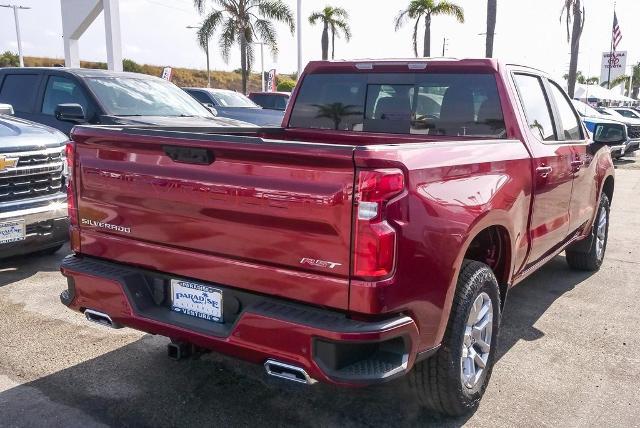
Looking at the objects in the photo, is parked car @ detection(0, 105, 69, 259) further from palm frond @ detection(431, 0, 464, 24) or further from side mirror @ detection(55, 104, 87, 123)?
palm frond @ detection(431, 0, 464, 24)

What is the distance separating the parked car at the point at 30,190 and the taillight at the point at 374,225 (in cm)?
379

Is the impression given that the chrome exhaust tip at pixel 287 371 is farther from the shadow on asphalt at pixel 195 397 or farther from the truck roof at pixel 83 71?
the truck roof at pixel 83 71

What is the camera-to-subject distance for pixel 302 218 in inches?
95.0

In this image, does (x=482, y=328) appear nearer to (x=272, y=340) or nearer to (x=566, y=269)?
(x=272, y=340)

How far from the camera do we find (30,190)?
5309 millimetres

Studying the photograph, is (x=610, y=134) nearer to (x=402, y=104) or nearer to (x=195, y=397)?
(x=402, y=104)

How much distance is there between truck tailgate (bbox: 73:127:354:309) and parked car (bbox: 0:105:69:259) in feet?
7.35

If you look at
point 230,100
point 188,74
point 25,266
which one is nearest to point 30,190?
point 25,266

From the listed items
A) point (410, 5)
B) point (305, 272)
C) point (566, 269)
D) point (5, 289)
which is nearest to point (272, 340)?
point (305, 272)

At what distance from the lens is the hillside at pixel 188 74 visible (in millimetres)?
55656

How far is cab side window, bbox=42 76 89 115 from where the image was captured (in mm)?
7248

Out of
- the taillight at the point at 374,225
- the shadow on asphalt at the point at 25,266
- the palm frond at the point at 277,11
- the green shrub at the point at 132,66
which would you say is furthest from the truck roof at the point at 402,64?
the green shrub at the point at 132,66

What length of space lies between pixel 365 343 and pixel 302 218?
0.56 metres

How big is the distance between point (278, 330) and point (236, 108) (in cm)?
1162
